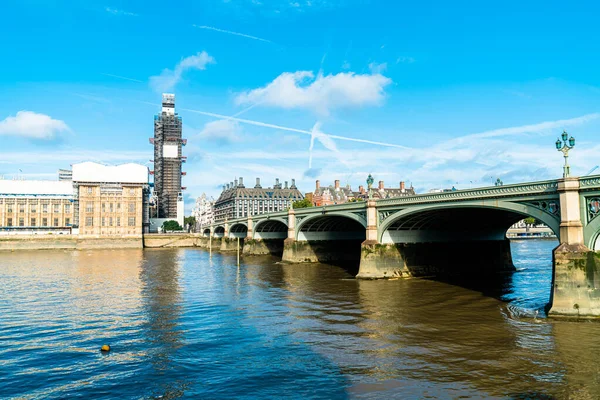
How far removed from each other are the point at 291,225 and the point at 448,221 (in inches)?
991

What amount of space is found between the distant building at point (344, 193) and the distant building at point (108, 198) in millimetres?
60715

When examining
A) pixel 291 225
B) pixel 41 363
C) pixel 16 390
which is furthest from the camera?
pixel 291 225

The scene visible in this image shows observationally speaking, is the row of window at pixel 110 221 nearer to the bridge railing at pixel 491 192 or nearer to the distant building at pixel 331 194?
the distant building at pixel 331 194


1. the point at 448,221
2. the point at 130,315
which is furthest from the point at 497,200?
the point at 130,315

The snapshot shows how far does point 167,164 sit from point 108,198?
6513 cm

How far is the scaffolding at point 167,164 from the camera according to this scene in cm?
18588

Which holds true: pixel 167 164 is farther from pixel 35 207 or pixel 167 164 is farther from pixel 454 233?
pixel 454 233

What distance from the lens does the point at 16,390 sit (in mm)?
13977

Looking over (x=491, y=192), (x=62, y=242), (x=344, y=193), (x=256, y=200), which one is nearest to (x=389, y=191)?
(x=344, y=193)

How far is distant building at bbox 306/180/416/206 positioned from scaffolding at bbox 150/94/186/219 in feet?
196

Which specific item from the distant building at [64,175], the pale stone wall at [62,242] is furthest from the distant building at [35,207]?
the distant building at [64,175]

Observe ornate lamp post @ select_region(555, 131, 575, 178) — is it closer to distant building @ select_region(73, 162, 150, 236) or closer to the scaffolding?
distant building @ select_region(73, 162, 150, 236)

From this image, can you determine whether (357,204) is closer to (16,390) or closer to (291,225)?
(291,225)

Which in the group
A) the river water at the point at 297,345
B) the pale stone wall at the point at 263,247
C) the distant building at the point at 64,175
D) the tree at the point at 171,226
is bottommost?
the river water at the point at 297,345
